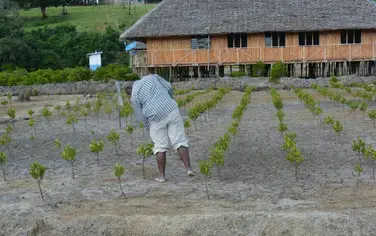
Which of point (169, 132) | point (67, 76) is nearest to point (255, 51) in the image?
point (67, 76)

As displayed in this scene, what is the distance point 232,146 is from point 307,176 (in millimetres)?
2660

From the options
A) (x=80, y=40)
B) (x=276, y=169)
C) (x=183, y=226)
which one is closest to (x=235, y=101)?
(x=276, y=169)

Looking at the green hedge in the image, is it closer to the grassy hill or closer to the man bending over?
the man bending over

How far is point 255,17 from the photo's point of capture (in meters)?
29.0

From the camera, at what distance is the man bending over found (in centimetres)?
692

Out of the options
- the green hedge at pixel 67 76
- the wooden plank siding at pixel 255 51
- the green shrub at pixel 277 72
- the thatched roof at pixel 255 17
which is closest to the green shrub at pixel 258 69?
the wooden plank siding at pixel 255 51

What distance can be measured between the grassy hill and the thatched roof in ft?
78.9

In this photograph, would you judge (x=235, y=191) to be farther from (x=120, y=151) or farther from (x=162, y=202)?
(x=120, y=151)

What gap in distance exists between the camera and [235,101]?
1984 centimetres

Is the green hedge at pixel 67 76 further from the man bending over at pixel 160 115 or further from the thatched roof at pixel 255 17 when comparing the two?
the man bending over at pixel 160 115

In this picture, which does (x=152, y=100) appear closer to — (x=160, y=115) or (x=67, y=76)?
(x=160, y=115)

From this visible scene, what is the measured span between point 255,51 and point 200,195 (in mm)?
23491

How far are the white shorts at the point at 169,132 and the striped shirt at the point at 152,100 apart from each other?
66 mm

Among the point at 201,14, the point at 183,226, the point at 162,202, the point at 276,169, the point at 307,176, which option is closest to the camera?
the point at 183,226
